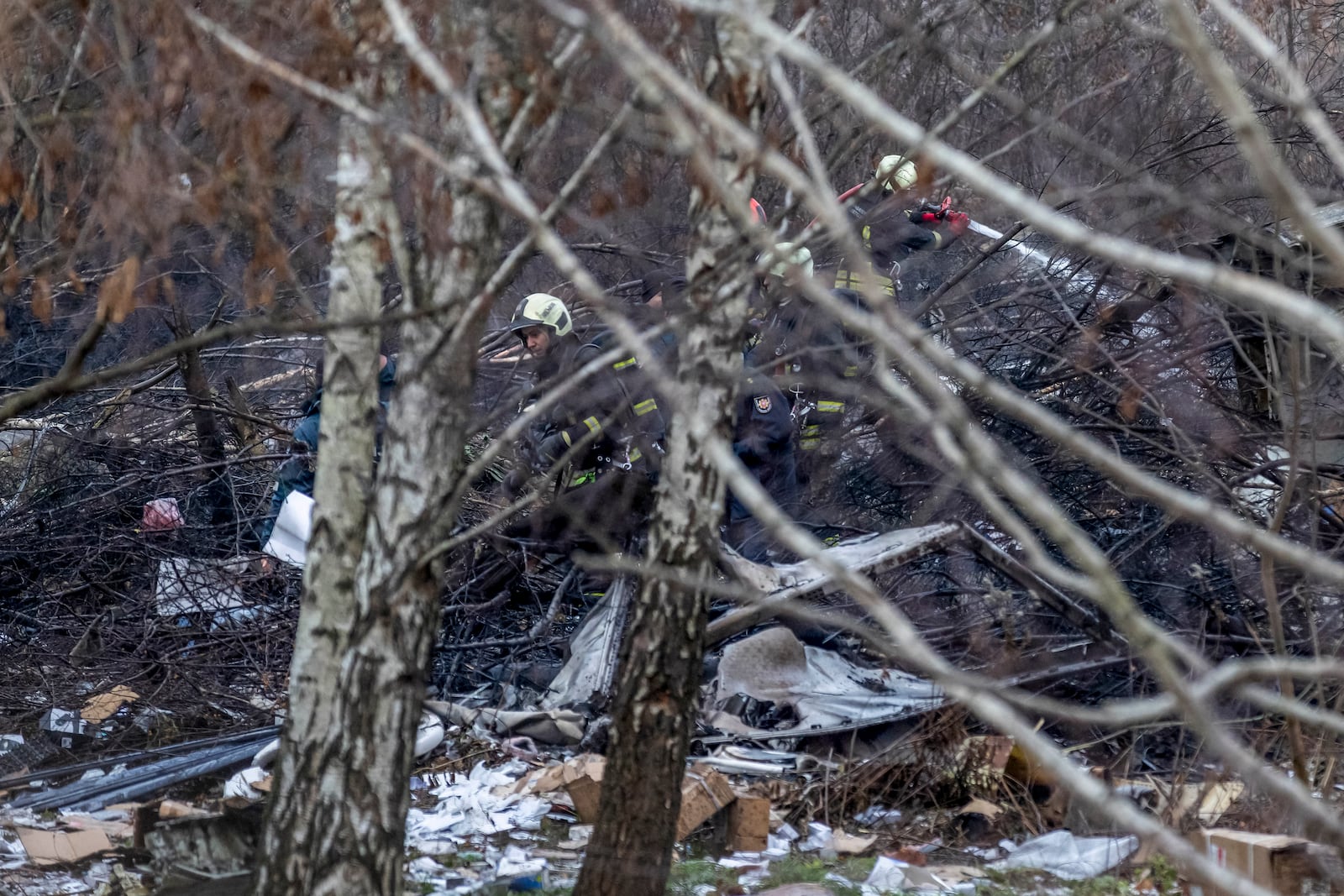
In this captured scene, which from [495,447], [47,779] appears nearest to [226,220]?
[495,447]

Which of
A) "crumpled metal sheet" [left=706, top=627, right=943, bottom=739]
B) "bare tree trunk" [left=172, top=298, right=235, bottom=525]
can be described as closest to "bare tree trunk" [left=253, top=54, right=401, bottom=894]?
"crumpled metal sheet" [left=706, top=627, right=943, bottom=739]

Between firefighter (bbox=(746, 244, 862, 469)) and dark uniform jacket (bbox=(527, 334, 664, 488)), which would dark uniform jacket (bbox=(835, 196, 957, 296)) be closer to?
firefighter (bbox=(746, 244, 862, 469))

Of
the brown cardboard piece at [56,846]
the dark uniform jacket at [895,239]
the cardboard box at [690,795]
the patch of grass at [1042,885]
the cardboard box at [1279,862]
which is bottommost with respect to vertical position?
the brown cardboard piece at [56,846]

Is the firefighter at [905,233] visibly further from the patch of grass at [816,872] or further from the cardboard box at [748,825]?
the patch of grass at [816,872]

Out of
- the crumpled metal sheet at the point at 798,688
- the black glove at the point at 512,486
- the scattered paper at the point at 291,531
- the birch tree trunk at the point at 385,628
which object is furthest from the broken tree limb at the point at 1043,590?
the scattered paper at the point at 291,531

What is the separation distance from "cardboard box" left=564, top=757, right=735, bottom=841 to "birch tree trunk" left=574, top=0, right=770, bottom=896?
2.36 feet

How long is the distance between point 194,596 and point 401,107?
4568 mm

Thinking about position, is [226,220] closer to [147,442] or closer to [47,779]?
[47,779]

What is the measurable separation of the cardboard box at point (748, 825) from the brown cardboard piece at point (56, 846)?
221cm

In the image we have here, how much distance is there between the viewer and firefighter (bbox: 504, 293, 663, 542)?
6.17 m

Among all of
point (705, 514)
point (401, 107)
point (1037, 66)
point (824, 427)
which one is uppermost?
point (1037, 66)

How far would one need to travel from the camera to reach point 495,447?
2.71m

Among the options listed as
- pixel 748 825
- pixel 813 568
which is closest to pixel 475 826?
pixel 748 825

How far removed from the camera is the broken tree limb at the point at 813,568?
521 centimetres
